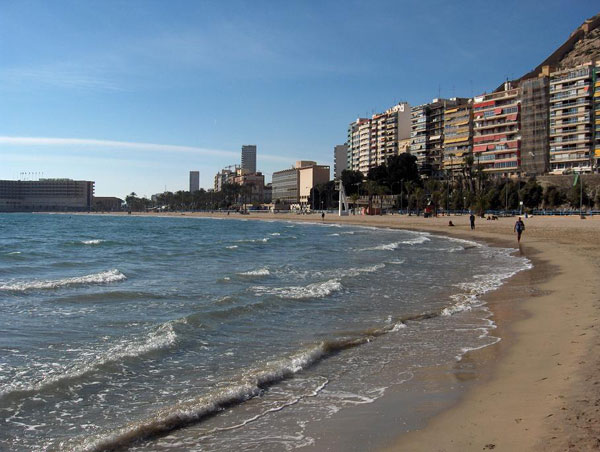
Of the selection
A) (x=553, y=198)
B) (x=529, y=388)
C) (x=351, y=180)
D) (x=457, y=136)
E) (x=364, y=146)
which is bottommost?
(x=529, y=388)

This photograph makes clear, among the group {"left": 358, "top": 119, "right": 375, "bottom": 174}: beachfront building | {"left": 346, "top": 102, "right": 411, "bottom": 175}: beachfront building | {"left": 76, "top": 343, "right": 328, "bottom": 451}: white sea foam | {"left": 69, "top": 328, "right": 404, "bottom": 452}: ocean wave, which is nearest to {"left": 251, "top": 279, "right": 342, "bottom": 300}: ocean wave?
{"left": 69, "top": 328, "right": 404, "bottom": 452}: ocean wave

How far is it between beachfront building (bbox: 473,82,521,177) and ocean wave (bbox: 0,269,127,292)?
311 ft

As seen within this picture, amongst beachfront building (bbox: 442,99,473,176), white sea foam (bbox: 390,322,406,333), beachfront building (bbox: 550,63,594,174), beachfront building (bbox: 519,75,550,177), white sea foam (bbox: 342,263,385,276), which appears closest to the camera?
white sea foam (bbox: 390,322,406,333)

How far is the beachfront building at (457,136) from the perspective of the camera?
398 feet

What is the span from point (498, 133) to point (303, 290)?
105m

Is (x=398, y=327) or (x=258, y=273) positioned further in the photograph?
(x=258, y=273)

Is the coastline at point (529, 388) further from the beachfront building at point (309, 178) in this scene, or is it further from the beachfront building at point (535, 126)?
the beachfront building at point (309, 178)

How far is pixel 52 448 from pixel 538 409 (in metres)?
4.72

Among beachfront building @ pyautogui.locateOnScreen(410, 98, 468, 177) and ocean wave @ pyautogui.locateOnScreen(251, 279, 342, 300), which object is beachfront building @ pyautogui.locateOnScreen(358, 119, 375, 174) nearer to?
beachfront building @ pyautogui.locateOnScreen(410, 98, 468, 177)

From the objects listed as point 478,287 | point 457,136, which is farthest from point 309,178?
point 478,287

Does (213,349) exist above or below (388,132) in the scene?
below

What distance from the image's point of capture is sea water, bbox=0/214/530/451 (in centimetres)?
584

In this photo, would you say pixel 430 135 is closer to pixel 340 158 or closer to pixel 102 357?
pixel 340 158

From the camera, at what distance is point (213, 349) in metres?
9.18
